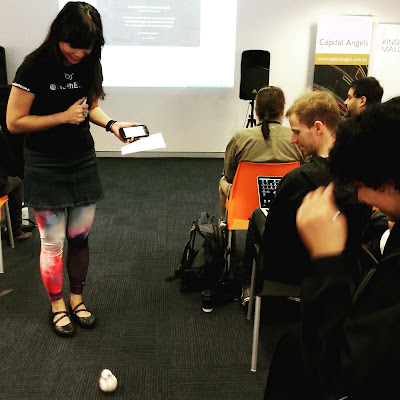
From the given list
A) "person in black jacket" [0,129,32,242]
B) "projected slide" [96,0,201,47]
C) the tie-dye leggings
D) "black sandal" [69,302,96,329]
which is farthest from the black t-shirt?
"projected slide" [96,0,201,47]

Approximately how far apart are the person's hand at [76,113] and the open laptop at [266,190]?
959mm

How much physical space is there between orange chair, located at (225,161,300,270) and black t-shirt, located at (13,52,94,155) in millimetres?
845

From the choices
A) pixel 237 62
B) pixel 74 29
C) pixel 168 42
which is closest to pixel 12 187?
pixel 74 29

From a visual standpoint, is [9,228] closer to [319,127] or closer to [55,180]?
[55,180]

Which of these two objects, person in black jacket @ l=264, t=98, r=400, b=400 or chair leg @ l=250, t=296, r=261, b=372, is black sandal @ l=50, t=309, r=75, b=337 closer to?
chair leg @ l=250, t=296, r=261, b=372

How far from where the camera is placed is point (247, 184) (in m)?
2.42

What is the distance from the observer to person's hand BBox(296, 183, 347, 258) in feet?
2.73

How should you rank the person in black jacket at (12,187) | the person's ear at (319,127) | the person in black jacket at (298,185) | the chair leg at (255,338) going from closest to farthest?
the person in black jacket at (298,185) < the person's ear at (319,127) < the chair leg at (255,338) < the person in black jacket at (12,187)

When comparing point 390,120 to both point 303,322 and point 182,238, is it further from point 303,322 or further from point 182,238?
point 182,238

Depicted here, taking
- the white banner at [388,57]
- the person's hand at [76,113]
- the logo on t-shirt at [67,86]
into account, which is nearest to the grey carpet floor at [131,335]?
the person's hand at [76,113]

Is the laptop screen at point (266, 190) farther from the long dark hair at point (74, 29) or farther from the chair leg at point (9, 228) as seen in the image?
the chair leg at point (9, 228)

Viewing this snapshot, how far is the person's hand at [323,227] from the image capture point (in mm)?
831

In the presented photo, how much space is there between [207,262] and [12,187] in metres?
1.34

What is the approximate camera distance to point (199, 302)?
2.49 metres
